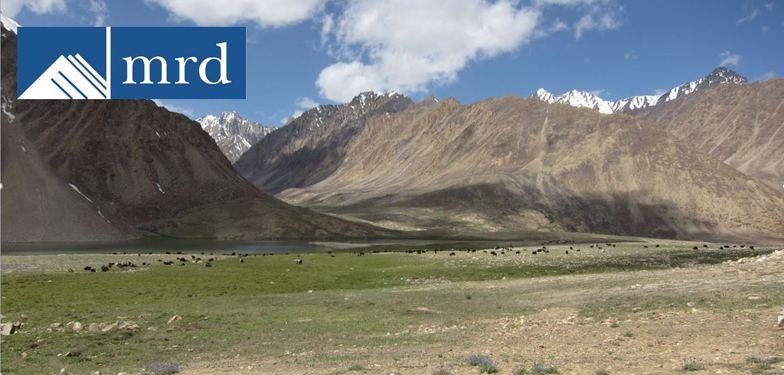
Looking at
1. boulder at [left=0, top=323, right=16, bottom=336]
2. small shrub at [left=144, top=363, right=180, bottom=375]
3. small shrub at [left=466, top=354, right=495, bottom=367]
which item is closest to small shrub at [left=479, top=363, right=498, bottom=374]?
small shrub at [left=466, top=354, right=495, bottom=367]

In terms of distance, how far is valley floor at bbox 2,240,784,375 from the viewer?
16.6 meters

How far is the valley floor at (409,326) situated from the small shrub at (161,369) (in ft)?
1.09

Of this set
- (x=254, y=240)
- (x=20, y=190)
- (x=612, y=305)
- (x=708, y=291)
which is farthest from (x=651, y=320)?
(x=20, y=190)

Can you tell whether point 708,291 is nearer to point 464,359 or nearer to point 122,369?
point 464,359

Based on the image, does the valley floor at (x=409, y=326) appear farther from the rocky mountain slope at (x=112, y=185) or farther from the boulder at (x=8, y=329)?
the rocky mountain slope at (x=112, y=185)

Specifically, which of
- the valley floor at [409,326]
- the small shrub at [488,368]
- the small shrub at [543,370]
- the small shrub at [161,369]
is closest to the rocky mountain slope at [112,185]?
the valley floor at [409,326]

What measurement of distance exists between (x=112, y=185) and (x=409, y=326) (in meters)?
175

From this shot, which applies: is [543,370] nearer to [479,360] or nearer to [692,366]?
[479,360]

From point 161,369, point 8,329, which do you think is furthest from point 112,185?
point 161,369

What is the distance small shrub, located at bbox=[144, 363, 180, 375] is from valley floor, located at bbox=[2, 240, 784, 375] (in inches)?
13.0

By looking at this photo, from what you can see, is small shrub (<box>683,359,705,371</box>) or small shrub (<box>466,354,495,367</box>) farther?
small shrub (<box>466,354,495,367</box>)

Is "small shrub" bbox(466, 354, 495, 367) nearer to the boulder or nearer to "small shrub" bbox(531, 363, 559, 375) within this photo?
"small shrub" bbox(531, 363, 559, 375)

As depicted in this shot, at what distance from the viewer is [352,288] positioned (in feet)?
148

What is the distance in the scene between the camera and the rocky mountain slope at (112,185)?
138m
